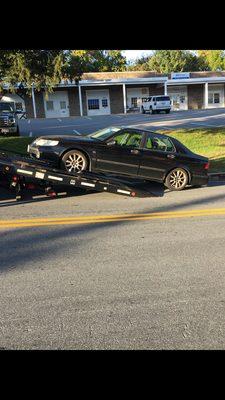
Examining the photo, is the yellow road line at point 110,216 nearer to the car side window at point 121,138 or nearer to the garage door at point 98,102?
the car side window at point 121,138

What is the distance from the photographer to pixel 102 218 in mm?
8258

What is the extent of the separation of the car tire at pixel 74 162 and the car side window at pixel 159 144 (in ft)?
5.53

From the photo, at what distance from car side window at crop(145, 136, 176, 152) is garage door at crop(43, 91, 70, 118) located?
39.0 meters

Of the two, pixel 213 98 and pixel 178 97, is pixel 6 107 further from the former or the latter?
pixel 213 98

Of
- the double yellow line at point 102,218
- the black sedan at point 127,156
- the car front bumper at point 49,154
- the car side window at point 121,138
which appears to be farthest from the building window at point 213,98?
the double yellow line at point 102,218

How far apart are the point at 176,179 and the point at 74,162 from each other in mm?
2667

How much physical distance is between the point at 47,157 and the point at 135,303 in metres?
6.60

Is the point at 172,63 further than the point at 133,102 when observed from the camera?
Yes

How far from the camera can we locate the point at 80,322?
4227mm

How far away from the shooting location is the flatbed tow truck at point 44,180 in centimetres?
926

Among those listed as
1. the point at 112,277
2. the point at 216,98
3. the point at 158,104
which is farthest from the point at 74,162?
the point at 216,98
